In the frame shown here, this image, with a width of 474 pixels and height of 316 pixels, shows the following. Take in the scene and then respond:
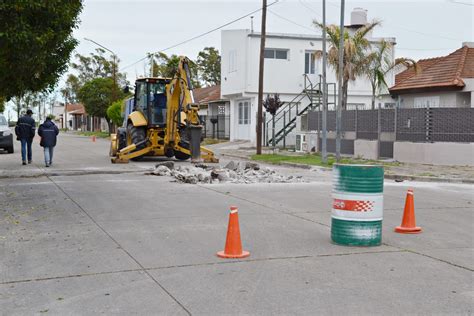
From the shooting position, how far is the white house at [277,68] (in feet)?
129

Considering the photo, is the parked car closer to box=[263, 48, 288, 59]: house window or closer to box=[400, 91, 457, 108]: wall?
box=[263, 48, 288, 59]: house window

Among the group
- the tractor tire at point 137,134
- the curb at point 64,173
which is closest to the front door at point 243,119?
the tractor tire at point 137,134

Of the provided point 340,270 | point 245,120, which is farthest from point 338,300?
point 245,120

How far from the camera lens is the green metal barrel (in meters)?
8.20

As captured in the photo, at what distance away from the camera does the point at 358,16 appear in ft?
135

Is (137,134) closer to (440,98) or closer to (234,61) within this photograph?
(440,98)

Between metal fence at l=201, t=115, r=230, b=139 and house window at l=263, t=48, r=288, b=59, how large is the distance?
24.6ft

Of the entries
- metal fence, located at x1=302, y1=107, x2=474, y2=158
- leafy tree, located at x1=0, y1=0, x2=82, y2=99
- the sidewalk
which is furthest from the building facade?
leafy tree, located at x1=0, y1=0, x2=82, y2=99

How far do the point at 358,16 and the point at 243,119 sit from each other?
10430 mm

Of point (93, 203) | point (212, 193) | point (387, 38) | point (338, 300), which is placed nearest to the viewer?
point (338, 300)

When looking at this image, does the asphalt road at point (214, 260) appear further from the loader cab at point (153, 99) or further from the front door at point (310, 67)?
the front door at point (310, 67)

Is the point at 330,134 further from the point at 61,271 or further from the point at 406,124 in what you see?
the point at 61,271

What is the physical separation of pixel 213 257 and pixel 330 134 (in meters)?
23.6

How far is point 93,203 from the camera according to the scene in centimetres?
1250
